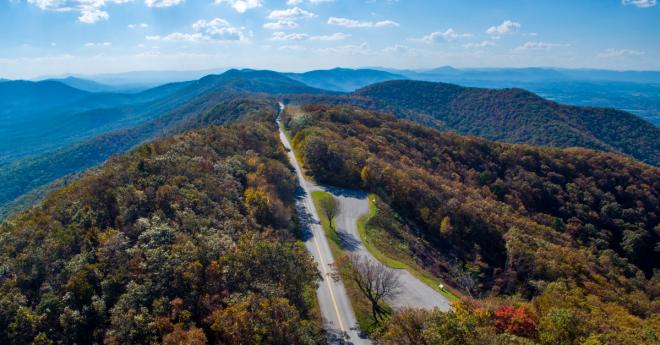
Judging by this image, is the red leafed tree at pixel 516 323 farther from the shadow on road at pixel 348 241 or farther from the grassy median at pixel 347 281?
the shadow on road at pixel 348 241

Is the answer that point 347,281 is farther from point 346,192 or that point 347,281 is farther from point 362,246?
point 346,192

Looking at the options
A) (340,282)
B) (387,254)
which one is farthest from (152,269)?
(387,254)

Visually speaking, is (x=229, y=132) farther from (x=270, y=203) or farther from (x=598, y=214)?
(x=598, y=214)

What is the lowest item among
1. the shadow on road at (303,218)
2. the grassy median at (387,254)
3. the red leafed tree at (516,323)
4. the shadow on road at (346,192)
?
the grassy median at (387,254)

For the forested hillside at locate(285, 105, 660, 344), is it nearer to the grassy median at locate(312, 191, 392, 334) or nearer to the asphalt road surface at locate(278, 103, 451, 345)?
the asphalt road surface at locate(278, 103, 451, 345)

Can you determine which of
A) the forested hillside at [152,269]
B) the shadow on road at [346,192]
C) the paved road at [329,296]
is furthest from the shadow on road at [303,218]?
the shadow on road at [346,192]

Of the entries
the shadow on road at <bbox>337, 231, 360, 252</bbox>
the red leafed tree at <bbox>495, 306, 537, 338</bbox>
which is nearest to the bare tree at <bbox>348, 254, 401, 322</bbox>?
the red leafed tree at <bbox>495, 306, 537, 338</bbox>
